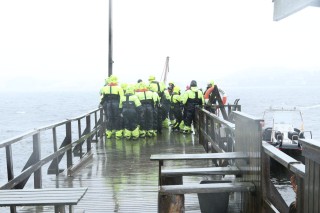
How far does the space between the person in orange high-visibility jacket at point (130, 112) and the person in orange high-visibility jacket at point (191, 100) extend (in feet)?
6.31

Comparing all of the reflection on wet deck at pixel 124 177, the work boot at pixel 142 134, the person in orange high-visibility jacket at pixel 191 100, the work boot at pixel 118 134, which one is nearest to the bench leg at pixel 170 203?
the reflection on wet deck at pixel 124 177

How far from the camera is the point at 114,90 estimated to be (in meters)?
14.4

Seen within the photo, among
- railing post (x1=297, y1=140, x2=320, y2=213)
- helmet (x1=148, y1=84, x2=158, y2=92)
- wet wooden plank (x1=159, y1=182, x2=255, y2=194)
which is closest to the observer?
railing post (x1=297, y1=140, x2=320, y2=213)

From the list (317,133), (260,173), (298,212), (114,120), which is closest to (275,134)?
(114,120)

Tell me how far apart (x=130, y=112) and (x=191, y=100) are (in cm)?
252

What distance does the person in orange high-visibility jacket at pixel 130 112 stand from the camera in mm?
14219

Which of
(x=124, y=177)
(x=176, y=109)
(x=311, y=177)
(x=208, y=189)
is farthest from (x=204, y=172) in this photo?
(x=176, y=109)

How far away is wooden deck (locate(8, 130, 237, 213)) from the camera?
6816 millimetres

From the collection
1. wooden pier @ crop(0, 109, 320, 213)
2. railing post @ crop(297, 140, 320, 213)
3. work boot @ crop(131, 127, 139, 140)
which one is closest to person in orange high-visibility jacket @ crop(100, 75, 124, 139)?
work boot @ crop(131, 127, 139, 140)

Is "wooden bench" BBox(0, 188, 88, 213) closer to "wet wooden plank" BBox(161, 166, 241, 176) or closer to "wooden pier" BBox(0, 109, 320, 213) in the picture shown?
A: "wooden pier" BBox(0, 109, 320, 213)

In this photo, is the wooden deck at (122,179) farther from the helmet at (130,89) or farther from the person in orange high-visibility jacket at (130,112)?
the helmet at (130,89)

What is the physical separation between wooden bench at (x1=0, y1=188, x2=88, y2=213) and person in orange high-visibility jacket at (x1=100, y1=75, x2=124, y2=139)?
9.91 metres

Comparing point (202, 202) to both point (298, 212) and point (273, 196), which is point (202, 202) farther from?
point (298, 212)

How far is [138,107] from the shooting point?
1456 cm
